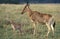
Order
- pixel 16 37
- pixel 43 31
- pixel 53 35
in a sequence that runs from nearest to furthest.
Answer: pixel 16 37, pixel 53 35, pixel 43 31

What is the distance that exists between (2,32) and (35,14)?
6.76 ft

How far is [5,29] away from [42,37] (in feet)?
8.09

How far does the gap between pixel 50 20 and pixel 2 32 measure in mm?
2429

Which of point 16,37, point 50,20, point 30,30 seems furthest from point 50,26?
point 16,37

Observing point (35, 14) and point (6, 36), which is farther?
point (35, 14)

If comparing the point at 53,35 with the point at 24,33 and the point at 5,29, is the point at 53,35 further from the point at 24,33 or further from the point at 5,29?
the point at 5,29

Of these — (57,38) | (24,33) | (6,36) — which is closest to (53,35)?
(57,38)

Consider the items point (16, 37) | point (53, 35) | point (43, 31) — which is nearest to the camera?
point (16, 37)

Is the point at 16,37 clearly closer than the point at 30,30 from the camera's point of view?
Yes

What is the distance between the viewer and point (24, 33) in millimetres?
10938

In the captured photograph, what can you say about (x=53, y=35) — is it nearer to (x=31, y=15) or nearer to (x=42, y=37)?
(x=42, y=37)

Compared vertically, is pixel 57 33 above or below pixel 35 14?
below

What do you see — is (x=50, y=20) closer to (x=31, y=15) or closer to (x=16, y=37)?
(x=31, y=15)

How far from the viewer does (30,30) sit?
1187 centimetres
